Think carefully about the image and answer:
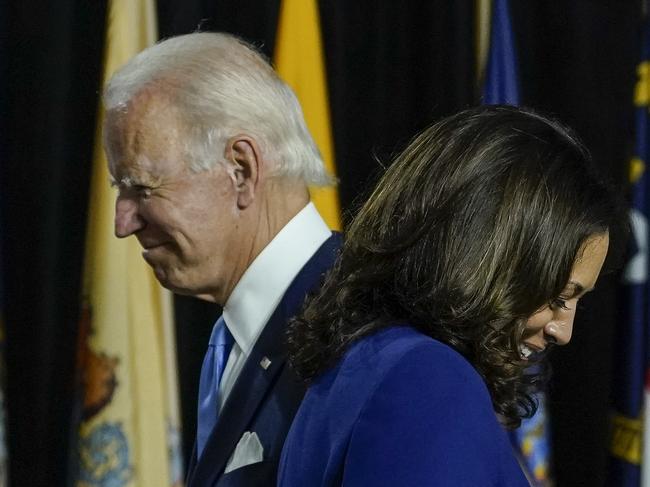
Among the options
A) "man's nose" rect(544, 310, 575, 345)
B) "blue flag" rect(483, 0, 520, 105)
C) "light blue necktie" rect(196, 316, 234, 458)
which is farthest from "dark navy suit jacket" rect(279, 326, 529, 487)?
"blue flag" rect(483, 0, 520, 105)

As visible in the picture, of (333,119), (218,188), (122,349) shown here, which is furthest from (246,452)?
(333,119)

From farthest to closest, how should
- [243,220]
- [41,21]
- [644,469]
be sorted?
1. [644,469]
2. [41,21]
3. [243,220]

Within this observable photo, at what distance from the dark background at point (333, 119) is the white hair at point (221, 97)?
61cm

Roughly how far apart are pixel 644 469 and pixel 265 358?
3.97ft

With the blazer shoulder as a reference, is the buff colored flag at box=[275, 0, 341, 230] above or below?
above

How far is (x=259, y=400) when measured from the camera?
4.23 ft

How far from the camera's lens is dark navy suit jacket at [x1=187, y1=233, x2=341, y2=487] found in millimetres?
1250

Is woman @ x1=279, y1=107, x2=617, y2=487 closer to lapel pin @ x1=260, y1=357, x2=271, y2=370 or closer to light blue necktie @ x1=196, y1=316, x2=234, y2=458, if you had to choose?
lapel pin @ x1=260, y1=357, x2=271, y2=370

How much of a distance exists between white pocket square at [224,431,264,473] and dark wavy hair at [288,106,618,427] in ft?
0.86

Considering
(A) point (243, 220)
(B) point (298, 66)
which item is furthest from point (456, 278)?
(B) point (298, 66)

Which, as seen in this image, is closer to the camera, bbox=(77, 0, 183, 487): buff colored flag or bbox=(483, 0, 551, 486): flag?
bbox=(77, 0, 183, 487): buff colored flag

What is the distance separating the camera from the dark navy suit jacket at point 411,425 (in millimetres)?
846

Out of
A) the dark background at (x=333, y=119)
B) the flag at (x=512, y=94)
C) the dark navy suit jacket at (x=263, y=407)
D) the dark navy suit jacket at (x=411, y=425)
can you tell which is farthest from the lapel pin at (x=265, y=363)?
the flag at (x=512, y=94)

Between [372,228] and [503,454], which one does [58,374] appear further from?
[503,454]
